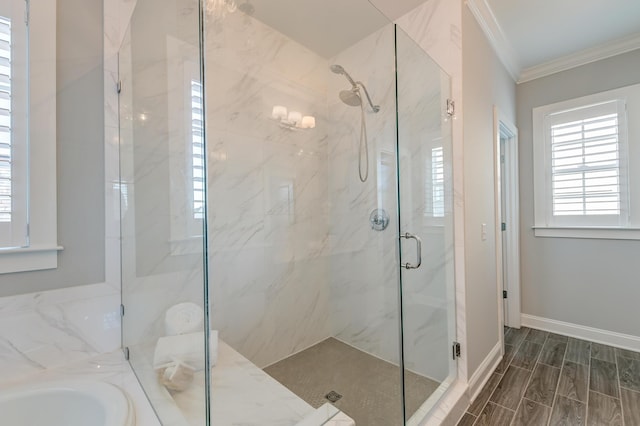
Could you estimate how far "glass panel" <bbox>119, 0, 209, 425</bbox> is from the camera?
1.03 metres

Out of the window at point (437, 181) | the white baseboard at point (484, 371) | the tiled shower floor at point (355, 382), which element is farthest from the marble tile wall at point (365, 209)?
the white baseboard at point (484, 371)

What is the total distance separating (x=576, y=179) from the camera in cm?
259

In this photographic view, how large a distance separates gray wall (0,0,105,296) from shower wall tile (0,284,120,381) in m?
0.07

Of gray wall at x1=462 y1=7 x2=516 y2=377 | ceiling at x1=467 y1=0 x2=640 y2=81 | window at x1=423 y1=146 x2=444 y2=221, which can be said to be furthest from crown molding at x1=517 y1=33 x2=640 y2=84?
window at x1=423 y1=146 x2=444 y2=221

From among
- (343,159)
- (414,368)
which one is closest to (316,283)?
(414,368)

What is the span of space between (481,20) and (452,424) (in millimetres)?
2672

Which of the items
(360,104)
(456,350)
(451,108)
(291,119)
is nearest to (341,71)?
(360,104)

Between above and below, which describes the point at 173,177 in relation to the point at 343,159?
below

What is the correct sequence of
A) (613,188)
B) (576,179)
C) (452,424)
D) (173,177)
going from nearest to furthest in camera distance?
(173,177)
(452,424)
(613,188)
(576,179)

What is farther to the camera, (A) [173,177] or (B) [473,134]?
(B) [473,134]

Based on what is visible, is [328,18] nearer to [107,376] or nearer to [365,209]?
[365,209]

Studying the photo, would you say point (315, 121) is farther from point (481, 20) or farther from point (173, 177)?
point (481, 20)

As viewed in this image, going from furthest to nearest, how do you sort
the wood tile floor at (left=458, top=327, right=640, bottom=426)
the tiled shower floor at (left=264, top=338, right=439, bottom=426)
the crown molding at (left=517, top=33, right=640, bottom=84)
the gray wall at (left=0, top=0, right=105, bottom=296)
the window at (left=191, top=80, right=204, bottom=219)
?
the crown molding at (left=517, top=33, right=640, bottom=84)
the wood tile floor at (left=458, top=327, right=640, bottom=426)
the tiled shower floor at (left=264, top=338, right=439, bottom=426)
the gray wall at (left=0, top=0, right=105, bottom=296)
the window at (left=191, top=80, right=204, bottom=219)

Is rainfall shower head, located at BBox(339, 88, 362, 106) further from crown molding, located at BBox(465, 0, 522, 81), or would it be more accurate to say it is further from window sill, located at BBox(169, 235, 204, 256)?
window sill, located at BBox(169, 235, 204, 256)
